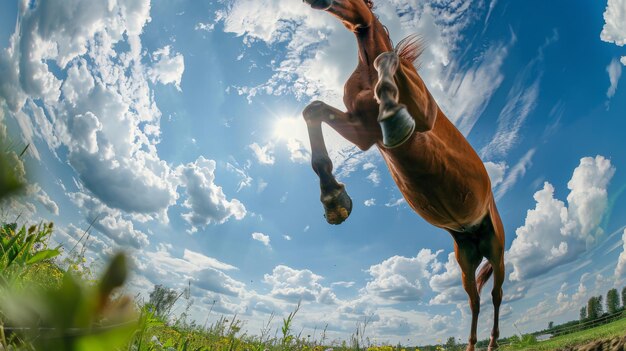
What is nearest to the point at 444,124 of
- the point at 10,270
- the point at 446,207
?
the point at 446,207

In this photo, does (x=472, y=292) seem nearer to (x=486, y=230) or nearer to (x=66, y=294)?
(x=486, y=230)

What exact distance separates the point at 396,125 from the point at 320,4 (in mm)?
1757

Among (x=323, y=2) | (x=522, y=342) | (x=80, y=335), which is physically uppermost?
(x=323, y=2)

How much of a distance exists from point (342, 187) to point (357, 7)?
78.6 inches

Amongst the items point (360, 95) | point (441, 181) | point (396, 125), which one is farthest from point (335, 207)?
point (441, 181)

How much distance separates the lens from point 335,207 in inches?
132

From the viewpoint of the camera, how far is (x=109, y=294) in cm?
34

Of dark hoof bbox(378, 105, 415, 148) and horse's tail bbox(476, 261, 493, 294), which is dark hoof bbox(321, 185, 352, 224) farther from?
horse's tail bbox(476, 261, 493, 294)

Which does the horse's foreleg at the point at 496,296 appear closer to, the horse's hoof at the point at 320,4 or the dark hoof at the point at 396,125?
the dark hoof at the point at 396,125

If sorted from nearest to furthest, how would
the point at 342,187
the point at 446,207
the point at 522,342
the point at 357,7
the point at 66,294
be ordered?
the point at 66,294 < the point at 342,187 < the point at 357,7 < the point at 446,207 < the point at 522,342

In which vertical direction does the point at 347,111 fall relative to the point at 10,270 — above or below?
above

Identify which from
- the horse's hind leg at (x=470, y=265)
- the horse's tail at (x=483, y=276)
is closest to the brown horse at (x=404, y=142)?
the horse's hind leg at (x=470, y=265)

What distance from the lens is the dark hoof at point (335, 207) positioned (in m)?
3.33

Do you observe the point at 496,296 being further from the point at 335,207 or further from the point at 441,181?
the point at 335,207
